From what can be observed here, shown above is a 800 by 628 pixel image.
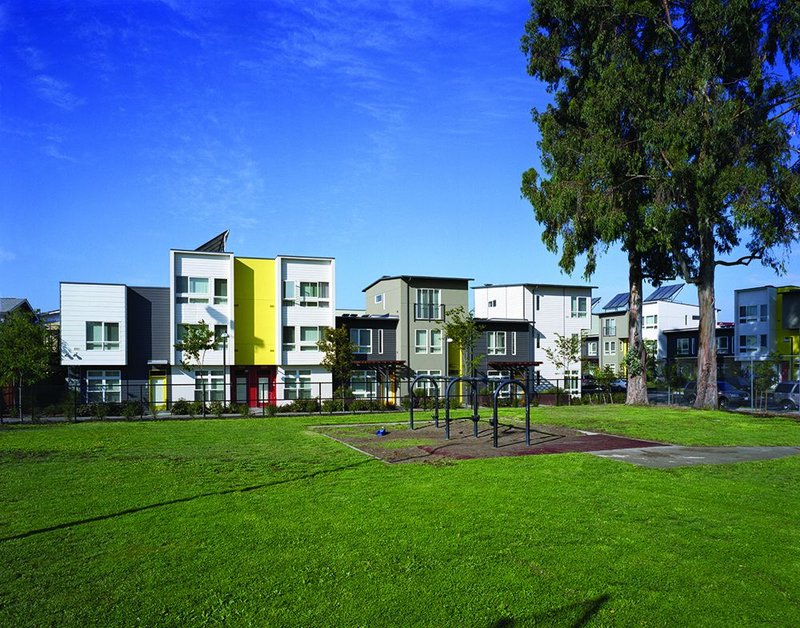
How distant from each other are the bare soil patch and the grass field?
1.88 m

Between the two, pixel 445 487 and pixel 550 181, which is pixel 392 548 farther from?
pixel 550 181

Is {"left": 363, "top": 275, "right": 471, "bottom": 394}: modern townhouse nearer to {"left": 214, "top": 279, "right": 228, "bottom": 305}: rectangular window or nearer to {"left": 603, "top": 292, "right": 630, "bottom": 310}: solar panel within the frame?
{"left": 214, "top": 279, "right": 228, "bottom": 305}: rectangular window

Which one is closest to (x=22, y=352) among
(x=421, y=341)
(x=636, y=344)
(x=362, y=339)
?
(x=362, y=339)

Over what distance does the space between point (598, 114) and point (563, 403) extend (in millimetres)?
17451

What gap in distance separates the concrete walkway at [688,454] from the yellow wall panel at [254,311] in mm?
31294

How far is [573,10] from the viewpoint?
124 feet

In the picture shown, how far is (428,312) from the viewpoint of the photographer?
50906 mm

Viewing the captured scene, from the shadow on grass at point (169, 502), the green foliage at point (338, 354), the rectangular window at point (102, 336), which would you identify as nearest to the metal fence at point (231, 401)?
the green foliage at point (338, 354)

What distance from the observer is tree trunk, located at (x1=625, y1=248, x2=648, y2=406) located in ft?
135

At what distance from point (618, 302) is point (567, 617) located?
80243mm

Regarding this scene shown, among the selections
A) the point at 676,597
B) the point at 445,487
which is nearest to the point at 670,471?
the point at 445,487

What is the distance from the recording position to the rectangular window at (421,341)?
50.4 m

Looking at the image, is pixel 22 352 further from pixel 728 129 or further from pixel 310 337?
pixel 728 129

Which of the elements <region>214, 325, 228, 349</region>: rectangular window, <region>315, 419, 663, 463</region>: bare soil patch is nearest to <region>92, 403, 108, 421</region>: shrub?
<region>214, 325, 228, 349</region>: rectangular window
